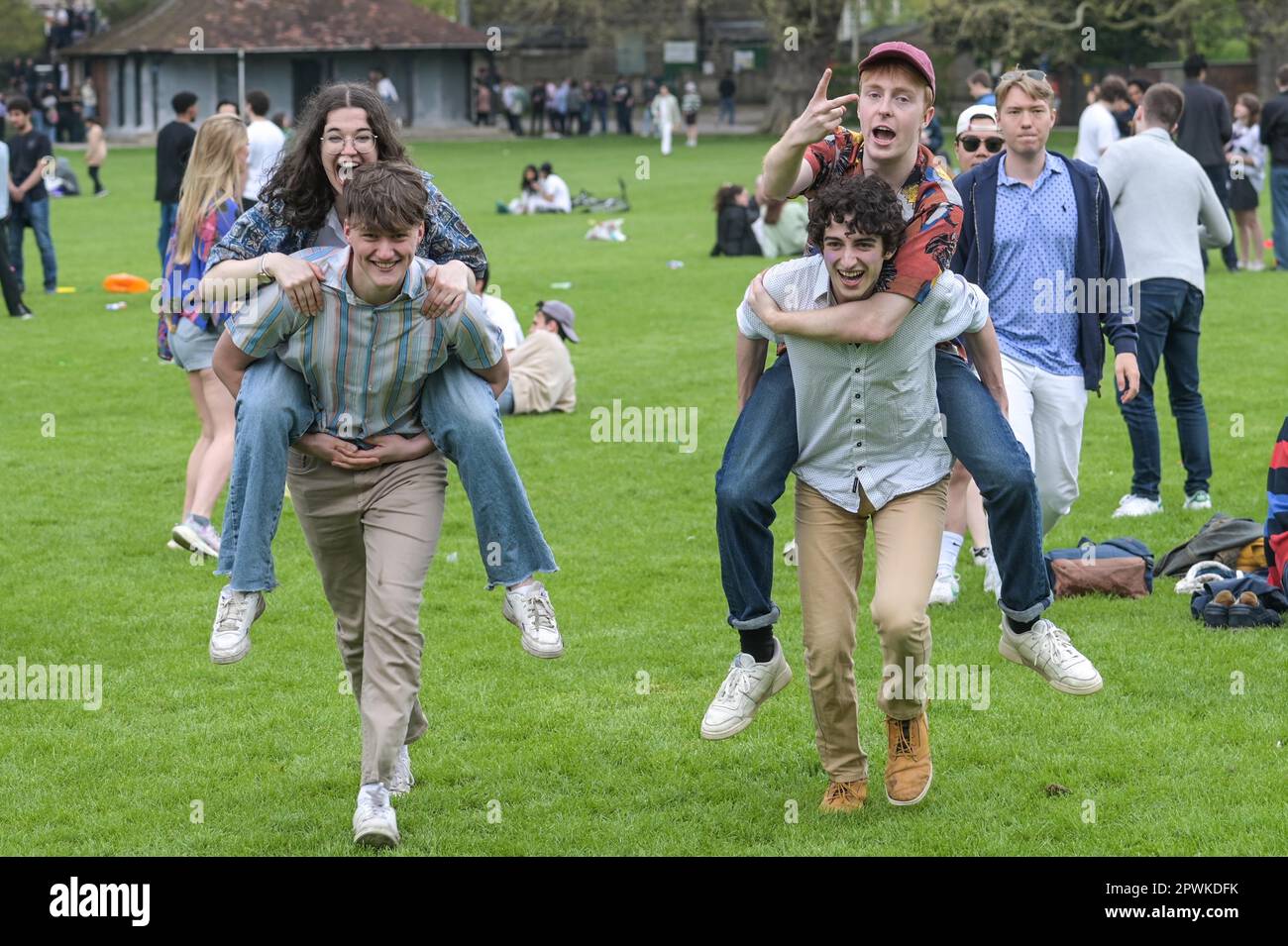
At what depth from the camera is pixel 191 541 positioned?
10.1m

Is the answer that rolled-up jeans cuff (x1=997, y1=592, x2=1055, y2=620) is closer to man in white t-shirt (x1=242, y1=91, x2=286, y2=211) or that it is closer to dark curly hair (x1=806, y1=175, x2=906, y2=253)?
dark curly hair (x1=806, y1=175, x2=906, y2=253)

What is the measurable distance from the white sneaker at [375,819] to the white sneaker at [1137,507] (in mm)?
6196

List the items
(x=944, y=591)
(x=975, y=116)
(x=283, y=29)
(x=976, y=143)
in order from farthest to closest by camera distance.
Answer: (x=283, y=29) < (x=975, y=116) < (x=976, y=143) < (x=944, y=591)

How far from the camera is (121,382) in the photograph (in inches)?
630

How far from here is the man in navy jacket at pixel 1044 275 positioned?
25.7 feet

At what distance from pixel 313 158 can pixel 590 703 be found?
2.89 metres

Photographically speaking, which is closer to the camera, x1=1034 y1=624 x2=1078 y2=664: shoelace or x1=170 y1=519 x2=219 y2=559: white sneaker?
x1=1034 y1=624 x2=1078 y2=664: shoelace

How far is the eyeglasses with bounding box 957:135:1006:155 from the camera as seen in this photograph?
926 cm

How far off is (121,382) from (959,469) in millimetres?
9719

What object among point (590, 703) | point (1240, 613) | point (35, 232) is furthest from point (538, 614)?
point (35, 232)

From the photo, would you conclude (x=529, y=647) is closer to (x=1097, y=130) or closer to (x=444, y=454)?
(x=444, y=454)

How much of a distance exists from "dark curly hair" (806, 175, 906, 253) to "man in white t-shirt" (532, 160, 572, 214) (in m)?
27.7

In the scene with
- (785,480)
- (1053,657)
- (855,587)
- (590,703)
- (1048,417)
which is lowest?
(590,703)

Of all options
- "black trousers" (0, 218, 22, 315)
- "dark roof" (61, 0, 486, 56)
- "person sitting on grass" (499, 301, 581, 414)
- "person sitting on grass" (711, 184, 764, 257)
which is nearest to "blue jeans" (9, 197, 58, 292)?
"black trousers" (0, 218, 22, 315)
